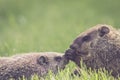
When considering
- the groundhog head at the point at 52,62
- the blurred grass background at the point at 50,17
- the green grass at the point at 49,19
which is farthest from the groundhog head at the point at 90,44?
the blurred grass background at the point at 50,17

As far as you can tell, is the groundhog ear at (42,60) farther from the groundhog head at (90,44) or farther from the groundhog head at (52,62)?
the groundhog head at (90,44)

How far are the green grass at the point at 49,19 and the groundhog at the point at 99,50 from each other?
9.02ft

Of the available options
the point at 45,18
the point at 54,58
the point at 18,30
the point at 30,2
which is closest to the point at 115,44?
the point at 54,58

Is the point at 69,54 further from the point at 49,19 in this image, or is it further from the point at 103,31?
the point at 49,19

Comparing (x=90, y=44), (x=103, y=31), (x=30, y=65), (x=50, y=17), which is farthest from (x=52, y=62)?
(x=50, y=17)

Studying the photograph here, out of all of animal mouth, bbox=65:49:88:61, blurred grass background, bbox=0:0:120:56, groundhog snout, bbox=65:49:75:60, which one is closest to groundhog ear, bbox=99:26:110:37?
animal mouth, bbox=65:49:88:61

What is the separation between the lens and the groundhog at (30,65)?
32.1 ft

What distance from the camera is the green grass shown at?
13797mm

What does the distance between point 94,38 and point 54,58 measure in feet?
2.38

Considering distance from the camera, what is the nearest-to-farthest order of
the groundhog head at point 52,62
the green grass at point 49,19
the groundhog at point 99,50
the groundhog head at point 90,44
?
the groundhog at point 99,50 < the groundhog head at point 90,44 < the groundhog head at point 52,62 < the green grass at point 49,19

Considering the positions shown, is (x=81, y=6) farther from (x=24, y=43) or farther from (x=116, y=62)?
(x=116, y=62)

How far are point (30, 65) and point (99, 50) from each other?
1119 millimetres

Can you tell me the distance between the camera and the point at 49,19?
18750 millimetres

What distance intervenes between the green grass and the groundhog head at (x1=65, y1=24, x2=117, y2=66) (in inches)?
107
